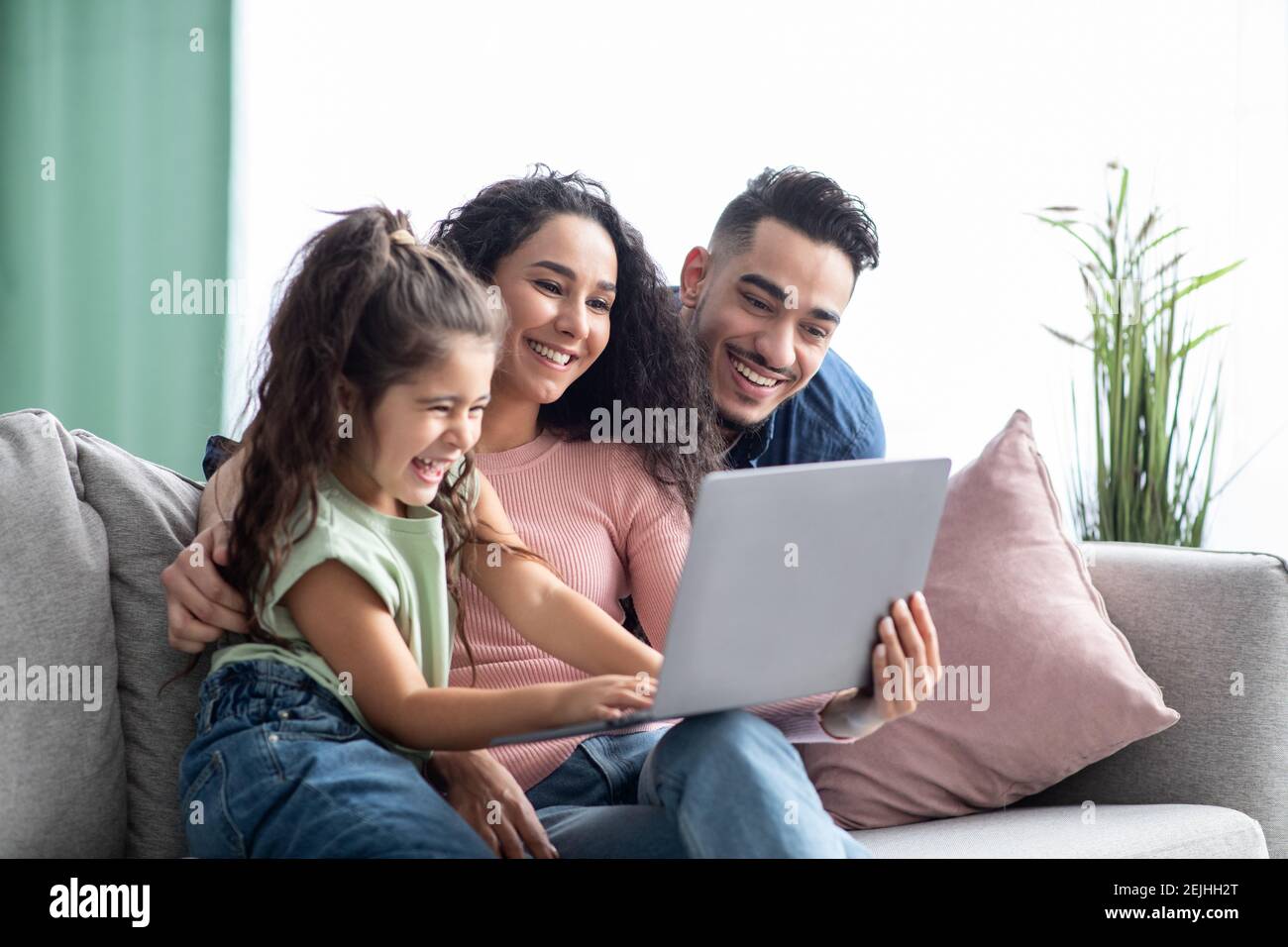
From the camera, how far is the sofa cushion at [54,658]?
1.20 m

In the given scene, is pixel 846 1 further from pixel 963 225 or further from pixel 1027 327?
pixel 1027 327

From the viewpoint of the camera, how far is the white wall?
3229mm

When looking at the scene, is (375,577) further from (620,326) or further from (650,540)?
(620,326)

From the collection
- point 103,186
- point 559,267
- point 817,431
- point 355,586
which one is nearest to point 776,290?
point 817,431

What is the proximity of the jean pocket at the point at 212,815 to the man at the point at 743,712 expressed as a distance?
6.1 inches

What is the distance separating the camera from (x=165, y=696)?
132 centimetres

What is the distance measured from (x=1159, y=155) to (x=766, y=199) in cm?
182

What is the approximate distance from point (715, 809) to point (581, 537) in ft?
1.74

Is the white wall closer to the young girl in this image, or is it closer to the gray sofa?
the gray sofa

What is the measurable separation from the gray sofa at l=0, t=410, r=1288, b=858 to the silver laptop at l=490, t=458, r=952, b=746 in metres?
0.34

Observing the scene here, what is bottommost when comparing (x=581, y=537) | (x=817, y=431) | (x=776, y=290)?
(x=581, y=537)

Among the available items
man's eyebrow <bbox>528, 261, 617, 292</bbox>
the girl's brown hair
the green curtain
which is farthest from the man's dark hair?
the green curtain

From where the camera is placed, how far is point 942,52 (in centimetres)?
326
